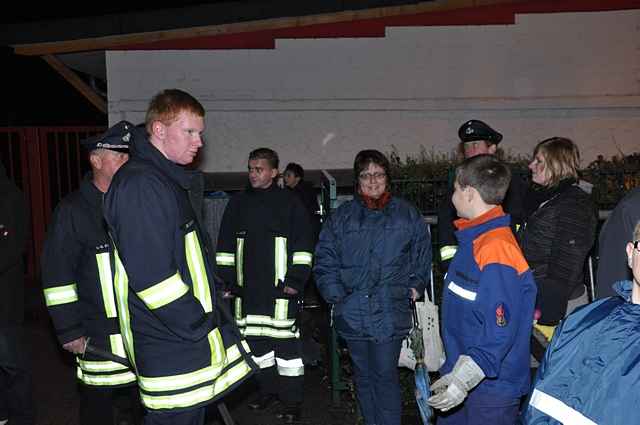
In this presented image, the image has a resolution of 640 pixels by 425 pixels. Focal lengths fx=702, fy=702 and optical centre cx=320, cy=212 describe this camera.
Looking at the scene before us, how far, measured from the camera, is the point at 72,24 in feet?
41.1

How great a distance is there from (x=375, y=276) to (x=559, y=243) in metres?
1.16

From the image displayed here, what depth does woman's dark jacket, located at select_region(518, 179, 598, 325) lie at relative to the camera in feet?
13.5

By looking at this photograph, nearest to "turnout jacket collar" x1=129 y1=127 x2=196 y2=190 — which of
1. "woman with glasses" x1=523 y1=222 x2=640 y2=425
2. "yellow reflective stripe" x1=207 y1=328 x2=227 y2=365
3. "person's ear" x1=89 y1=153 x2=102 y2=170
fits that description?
"yellow reflective stripe" x1=207 y1=328 x2=227 y2=365

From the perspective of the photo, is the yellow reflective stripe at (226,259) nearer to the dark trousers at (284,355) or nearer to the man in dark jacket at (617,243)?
the dark trousers at (284,355)

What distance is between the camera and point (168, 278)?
299 cm

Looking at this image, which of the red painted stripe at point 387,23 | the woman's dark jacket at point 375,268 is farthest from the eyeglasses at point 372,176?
the red painted stripe at point 387,23

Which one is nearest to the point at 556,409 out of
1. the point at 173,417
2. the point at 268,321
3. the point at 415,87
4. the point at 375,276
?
the point at 173,417

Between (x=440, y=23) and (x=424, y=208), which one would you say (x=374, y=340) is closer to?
(x=424, y=208)

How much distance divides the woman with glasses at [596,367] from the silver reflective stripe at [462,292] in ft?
3.71

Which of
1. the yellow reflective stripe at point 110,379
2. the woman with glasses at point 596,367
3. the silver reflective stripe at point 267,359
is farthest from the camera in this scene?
the silver reflective stripe at point 267,359

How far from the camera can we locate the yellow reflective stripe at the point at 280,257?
5402 millimetres

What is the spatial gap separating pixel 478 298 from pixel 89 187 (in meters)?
2.48

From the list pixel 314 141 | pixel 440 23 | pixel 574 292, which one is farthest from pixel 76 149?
pixel 574 292

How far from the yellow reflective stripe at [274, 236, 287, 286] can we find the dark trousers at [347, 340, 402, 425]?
0.98 meters
